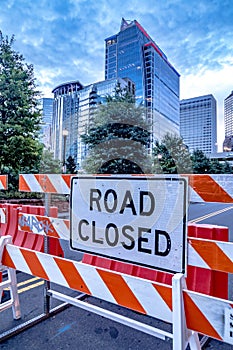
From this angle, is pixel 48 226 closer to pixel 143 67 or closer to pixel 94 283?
pixel 94 283

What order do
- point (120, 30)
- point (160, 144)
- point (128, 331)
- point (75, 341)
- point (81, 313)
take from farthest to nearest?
point (120, 30) < point (160, 144) < point (81, 313) < point (128, 331) < point (75, 341)

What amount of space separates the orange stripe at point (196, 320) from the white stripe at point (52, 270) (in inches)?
38.2

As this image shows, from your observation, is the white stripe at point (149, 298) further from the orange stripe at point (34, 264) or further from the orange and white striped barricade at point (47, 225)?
the orange and white striped barricade at point (47, 225)

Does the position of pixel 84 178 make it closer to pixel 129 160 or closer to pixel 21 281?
pixel 21 281

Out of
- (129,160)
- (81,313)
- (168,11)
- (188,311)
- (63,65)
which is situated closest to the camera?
(188,311)

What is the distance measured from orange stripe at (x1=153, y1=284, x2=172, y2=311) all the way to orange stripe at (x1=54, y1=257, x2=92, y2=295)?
1.94 ft

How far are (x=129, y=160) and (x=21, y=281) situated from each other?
10.8m

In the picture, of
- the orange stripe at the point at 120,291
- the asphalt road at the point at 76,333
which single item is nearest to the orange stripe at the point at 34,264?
the orange stripe at the point at 120,291

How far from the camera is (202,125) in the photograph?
4946 inches

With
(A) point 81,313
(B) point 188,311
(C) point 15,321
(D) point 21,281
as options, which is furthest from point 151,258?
(D) point 21,281

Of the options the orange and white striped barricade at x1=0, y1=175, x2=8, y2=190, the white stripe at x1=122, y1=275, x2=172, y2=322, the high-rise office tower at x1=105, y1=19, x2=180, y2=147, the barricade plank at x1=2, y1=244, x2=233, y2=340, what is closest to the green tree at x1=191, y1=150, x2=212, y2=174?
the orange and white striped barricade at x1=0, y1=175, x2=8, y2=190

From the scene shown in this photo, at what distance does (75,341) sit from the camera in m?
2.58

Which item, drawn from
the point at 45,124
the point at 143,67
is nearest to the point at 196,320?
the point at 45,124

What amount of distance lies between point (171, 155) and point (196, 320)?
86.4 ft
